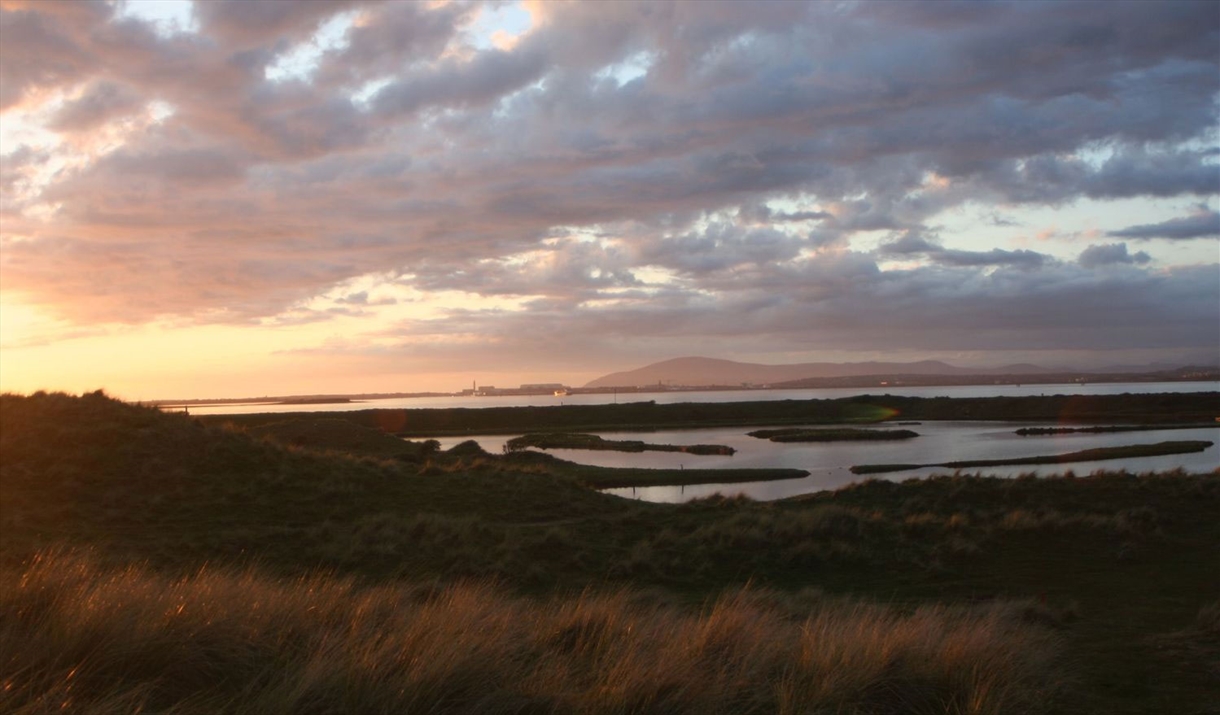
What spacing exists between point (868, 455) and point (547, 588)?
4208cm

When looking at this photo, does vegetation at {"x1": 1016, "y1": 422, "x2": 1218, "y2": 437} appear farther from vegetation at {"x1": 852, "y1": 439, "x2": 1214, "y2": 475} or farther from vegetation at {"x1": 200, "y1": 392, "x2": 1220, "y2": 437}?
vegetation at {"x1": 852, "y1": 439, "x2": 1214, "y2": 475}

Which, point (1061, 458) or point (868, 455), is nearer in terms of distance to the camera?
point (1061, 458)

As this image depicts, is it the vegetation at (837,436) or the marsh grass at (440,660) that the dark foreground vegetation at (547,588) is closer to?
the marsh grass at (440,660)

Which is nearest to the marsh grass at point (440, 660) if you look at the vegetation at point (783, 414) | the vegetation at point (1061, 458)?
the vegetation at point (1061, 458)

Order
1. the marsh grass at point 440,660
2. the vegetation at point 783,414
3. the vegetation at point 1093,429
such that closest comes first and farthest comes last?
the marsh grass at point 440,660 → the vegetation at point 1093,429 → the vegetation at point 783,414

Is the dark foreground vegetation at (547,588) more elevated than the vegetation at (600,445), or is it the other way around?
the dark foreground vegetation at (547,588)

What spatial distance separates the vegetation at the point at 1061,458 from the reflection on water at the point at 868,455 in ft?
3.03

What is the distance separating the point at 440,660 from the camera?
15.7ft


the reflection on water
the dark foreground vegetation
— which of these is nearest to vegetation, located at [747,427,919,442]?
the reflection on water

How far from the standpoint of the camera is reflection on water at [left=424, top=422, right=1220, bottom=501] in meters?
36.7

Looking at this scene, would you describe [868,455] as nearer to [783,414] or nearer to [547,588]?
[547,588]

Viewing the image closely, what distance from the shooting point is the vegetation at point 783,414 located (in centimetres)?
8569

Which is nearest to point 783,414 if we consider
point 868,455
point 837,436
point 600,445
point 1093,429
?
point 837,436

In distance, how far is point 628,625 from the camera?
257 inches
